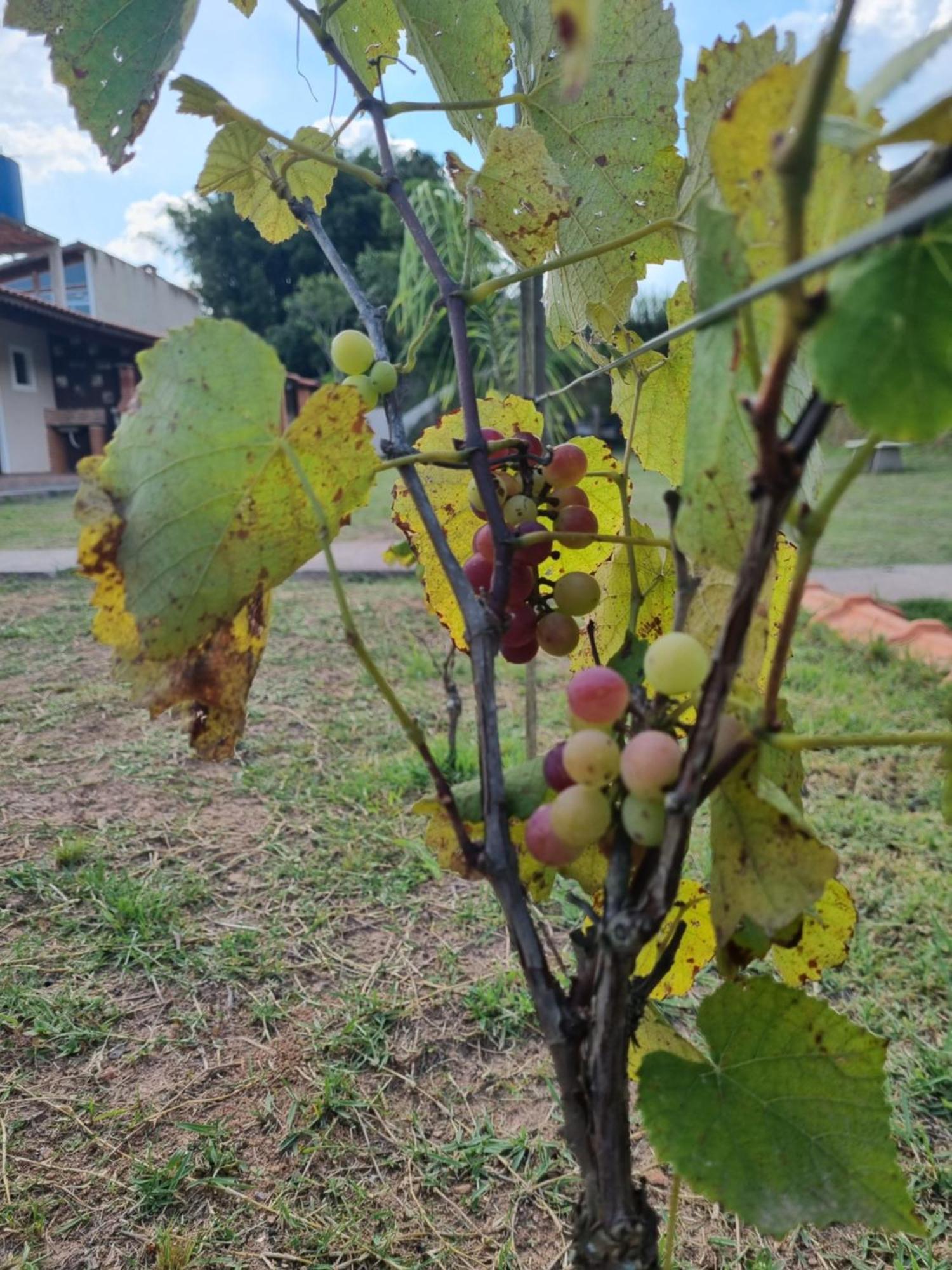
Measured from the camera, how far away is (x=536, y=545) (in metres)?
0.44

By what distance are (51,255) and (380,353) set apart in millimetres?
11146

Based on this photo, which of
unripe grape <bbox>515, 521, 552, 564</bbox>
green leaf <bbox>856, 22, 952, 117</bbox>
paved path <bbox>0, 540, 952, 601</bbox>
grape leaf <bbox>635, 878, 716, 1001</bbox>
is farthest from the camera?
paved path <bbox>0, 540, 952, 601</bbox>

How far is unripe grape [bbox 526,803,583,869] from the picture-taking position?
35 cm

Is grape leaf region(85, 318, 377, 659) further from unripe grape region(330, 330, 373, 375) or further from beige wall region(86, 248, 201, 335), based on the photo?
beige wall region(86, 248, 201, 335)

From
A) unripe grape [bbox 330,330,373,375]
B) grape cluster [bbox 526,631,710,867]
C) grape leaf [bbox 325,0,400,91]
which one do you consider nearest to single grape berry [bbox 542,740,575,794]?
grape cluster [bbox 526,631,710,867]

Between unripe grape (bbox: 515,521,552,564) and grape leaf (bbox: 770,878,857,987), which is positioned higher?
unripe grape (bbox: 515,521,552,564)

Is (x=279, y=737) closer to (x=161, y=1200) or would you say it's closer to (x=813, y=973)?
(x=161, y=1200)

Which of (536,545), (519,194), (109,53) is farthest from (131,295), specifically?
(536,545)

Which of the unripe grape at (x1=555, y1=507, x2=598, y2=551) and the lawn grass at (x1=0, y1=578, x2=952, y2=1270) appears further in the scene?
the lawn grass at (x1=0, y1=578, x2=952, y2=1270)

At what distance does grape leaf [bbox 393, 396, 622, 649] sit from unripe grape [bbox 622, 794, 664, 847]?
0.26 meters

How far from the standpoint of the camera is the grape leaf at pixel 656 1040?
477 millimetres

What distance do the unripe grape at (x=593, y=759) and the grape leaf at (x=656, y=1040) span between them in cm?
20

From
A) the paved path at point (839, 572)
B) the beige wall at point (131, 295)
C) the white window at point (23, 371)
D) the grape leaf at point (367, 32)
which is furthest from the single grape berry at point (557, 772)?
the beige wall at point (131, 295)

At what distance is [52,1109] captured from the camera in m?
0.94
